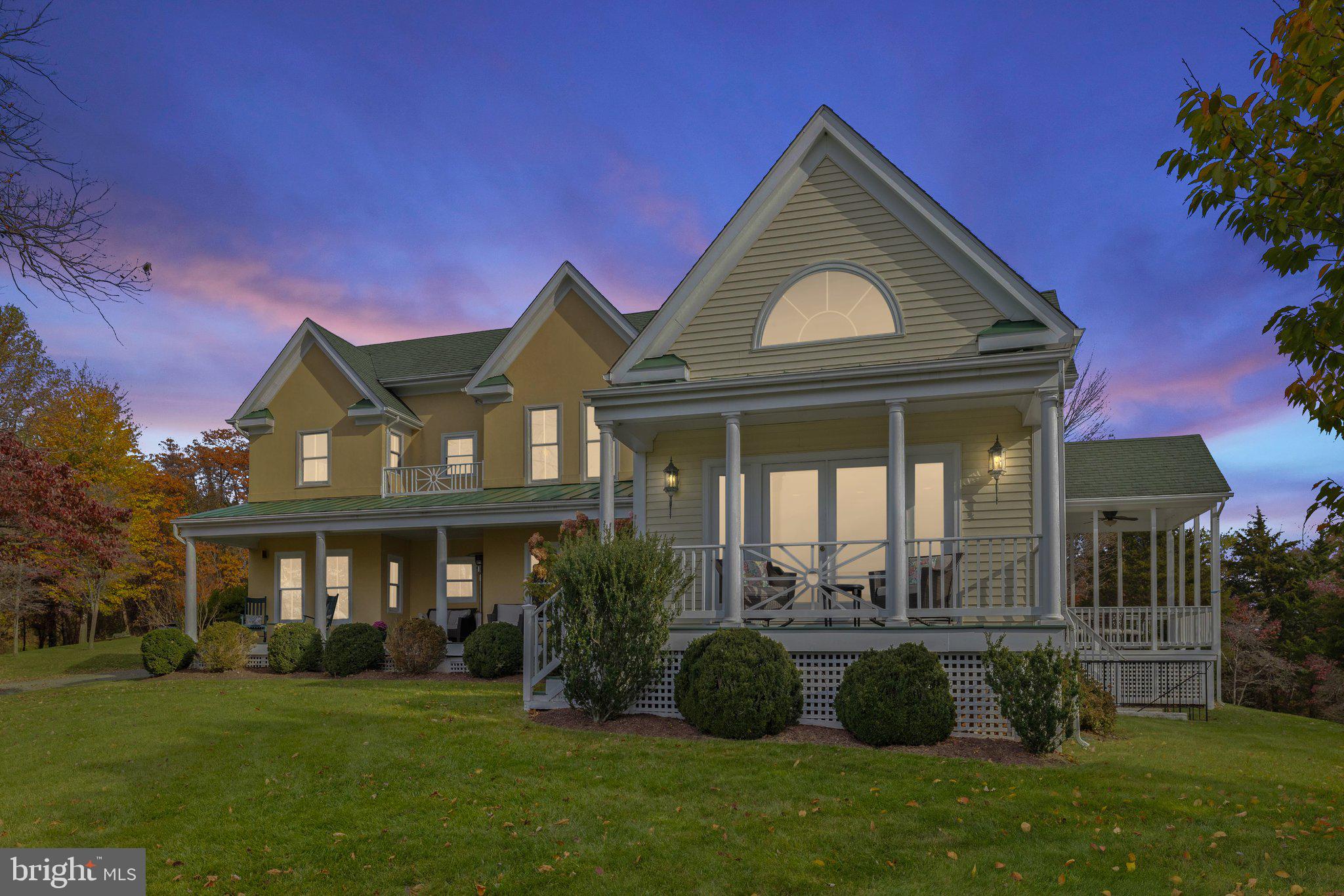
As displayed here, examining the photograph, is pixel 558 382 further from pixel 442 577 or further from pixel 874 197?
pixel 874 197

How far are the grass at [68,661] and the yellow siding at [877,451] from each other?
15.5 m

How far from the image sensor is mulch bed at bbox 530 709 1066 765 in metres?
9.29

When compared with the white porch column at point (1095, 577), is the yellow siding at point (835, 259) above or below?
above

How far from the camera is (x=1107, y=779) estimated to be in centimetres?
834

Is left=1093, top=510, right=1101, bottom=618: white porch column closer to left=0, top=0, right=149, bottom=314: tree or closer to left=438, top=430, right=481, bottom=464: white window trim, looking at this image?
left=438, top=430, right=481, bottom=464: white window trim

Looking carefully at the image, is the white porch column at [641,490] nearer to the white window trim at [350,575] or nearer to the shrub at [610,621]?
the shrub at [610,621]

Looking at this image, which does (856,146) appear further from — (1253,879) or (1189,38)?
(1253,879)

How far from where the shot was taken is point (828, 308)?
1330cm

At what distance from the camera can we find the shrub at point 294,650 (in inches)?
718

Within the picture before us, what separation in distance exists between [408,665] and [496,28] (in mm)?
11805

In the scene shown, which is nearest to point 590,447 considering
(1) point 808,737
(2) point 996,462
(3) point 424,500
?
(3) point 424,500

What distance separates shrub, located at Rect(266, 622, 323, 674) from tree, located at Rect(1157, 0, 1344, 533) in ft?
57.4

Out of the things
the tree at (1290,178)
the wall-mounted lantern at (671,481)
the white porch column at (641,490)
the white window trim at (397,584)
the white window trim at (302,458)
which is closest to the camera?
the tree at (1290,178)

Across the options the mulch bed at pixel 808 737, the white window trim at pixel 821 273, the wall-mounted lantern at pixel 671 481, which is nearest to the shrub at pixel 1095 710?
the mulch bed at pixel 808 737
